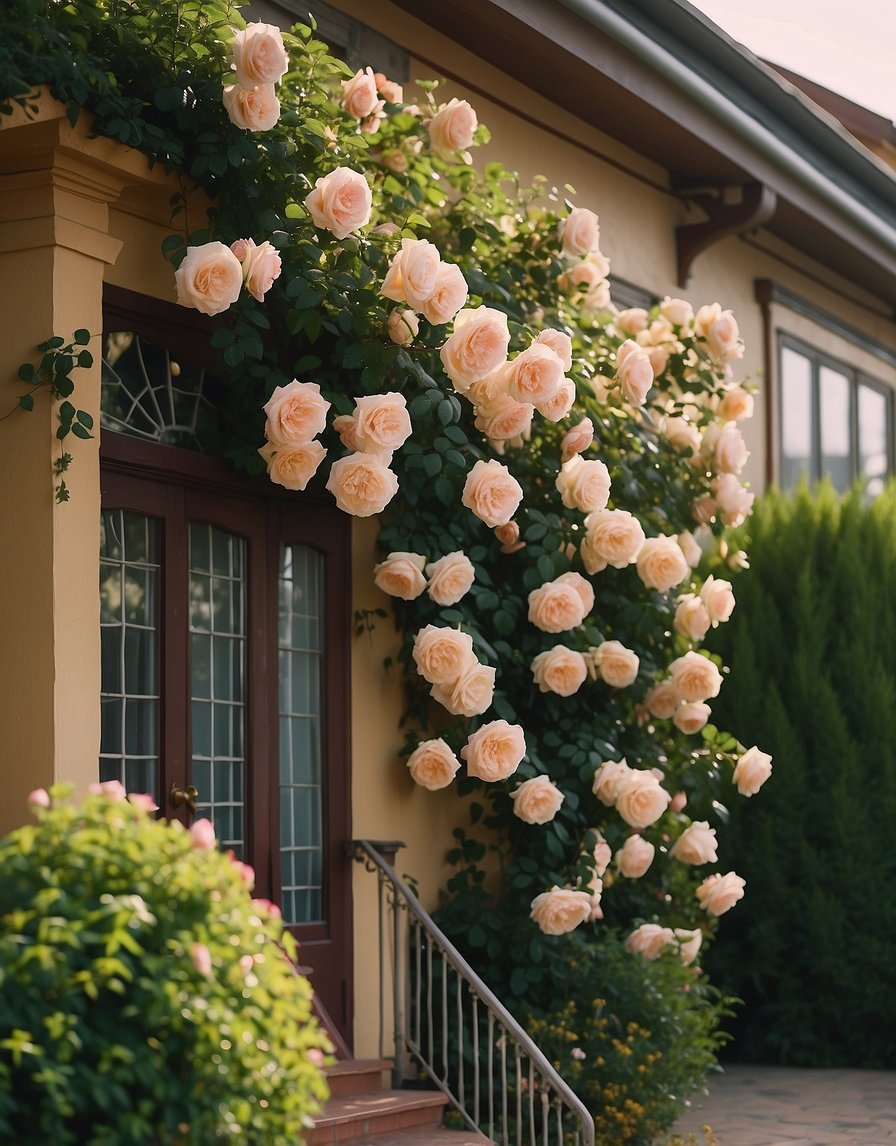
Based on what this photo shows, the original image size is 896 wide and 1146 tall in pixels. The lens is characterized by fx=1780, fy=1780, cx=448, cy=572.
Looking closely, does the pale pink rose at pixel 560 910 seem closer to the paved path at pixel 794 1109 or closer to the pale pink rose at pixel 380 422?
the paved path at pixel 794 1109

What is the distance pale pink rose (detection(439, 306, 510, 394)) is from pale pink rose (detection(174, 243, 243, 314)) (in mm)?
960

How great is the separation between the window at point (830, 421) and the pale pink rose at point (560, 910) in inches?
215

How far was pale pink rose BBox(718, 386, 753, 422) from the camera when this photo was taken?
8836 mm

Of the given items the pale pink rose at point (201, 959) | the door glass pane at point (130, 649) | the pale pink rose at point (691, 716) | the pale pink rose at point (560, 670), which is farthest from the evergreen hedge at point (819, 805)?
the pale pink rose at point (201, 959)

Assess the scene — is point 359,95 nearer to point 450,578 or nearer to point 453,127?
point 453,127

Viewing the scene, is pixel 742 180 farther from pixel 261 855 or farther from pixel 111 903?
pixel 111 903

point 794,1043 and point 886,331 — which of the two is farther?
point 886,331

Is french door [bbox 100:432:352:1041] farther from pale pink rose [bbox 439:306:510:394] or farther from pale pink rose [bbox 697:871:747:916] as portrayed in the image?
pale pink rose [bbox 697:871:747:916]

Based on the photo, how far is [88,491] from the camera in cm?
602

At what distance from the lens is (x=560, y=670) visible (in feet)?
25.1

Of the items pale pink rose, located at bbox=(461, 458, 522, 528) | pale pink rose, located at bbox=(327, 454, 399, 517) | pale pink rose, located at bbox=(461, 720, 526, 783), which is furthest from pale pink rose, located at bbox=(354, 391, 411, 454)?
pale pink rose, located at bbox=(461, 720, 526, 783)

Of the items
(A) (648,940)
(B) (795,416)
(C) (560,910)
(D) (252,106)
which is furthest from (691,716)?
(B) (795,416)

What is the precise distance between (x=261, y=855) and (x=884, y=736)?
441 centimetres

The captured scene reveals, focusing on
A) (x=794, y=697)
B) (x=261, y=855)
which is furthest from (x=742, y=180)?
(x=261, y=855)
